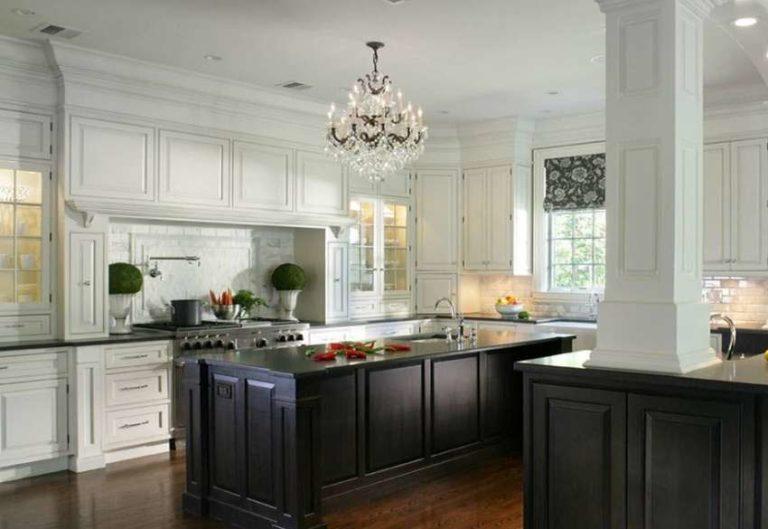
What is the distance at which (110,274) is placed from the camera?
20.2 feet

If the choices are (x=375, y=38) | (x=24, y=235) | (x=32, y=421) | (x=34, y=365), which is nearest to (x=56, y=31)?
(x=24, y=235)

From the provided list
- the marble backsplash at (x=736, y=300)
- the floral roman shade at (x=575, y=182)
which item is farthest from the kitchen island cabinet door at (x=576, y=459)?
the floral roman shade at (x=575, y=182)

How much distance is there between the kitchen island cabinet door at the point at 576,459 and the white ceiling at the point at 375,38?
105 inches

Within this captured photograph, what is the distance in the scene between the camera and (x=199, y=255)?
7156mm

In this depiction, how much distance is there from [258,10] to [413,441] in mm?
3110

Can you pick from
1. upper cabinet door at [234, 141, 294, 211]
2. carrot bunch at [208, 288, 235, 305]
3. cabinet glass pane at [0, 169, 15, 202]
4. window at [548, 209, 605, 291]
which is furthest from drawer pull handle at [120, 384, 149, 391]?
window at [548, 209, 605, 291]

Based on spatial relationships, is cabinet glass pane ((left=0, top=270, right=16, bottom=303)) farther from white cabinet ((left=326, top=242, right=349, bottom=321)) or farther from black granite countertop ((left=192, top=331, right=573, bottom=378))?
white cabinet ((left=326, top=242, right=349, bottom=321))

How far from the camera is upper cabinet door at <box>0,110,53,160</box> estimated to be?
551 cm

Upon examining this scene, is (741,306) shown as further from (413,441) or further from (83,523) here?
(83,523)

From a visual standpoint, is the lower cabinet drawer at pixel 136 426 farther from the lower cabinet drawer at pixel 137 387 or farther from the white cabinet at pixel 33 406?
the white cabinet at pixel 33 406

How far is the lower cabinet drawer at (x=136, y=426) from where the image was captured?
5809 millimetres

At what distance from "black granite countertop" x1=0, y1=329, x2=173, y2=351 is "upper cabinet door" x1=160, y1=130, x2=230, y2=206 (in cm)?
115

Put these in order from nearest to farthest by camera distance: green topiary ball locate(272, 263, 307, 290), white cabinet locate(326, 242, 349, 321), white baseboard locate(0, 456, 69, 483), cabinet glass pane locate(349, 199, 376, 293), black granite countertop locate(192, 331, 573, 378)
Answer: black granite countertop locate(192, 331, 573, 378)
white baseboard locate(0, 456, 69, 483)
green topiary ball locate(272, 263, 307, 290)
white cabinet locate(326, 242, 349, 321)
cabinet glass pane locate(349, 199, 376, 293)

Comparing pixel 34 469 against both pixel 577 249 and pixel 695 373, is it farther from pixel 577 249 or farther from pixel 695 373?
pixel 577 249
